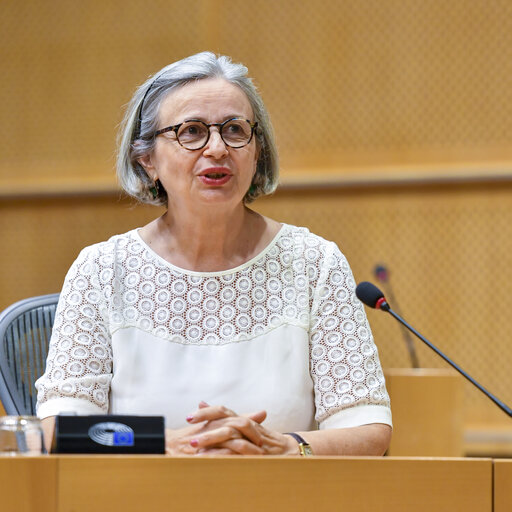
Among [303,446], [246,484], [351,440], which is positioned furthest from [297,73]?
[246,484]

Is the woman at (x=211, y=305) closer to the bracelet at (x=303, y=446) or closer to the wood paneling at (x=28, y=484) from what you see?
the bracelet at (x=303, y=446)

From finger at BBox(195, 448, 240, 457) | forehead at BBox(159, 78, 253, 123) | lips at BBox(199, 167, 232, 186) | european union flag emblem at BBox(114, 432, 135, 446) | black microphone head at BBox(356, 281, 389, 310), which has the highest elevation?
forehead at BBox(159, 78, 253, 123)

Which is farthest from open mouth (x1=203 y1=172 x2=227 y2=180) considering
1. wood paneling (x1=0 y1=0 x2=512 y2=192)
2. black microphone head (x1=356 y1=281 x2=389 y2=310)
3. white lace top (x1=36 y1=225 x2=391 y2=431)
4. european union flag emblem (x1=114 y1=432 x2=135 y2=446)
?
wood paneling (x1=0 y1=0 x2=512 y2=192)

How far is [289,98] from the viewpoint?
517 cm

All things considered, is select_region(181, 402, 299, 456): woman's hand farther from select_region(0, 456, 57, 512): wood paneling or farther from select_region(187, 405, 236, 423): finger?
select_region(0, 456, 57, 512): wood paneling

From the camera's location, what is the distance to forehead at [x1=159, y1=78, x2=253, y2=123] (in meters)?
2.30

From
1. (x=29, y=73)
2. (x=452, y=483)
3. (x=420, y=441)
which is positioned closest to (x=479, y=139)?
(x=420, y=441)

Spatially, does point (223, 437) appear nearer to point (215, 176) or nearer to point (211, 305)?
point (211, 305)

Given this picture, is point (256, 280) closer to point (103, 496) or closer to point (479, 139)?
point (103, 496)

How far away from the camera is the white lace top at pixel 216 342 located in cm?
217

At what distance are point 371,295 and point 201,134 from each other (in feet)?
2.24

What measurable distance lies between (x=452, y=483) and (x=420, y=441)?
2.53 metres

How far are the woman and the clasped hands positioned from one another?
0.75 feet

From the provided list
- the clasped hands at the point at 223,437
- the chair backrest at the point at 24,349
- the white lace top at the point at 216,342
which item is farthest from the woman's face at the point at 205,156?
the clasped hands at the point at 223,437
